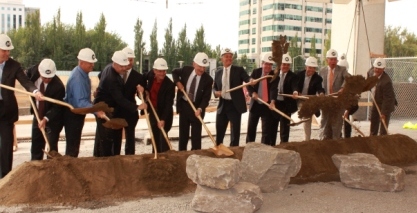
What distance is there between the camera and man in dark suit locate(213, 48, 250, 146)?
780 centimetres

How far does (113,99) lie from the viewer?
22.1ft

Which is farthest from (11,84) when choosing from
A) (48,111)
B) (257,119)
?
(257,119)

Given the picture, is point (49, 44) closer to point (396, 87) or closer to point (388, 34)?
point (396, 87)

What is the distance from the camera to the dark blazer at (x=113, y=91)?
6504 millimetres

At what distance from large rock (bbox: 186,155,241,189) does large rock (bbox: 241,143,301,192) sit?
28.2 inches

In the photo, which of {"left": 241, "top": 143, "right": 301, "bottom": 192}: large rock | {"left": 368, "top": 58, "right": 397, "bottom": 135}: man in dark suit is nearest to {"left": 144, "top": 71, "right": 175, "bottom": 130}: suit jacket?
{"left": 241, "top": 143, "right": 301, "bottom": 192}: large rock

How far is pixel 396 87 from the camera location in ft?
55.5

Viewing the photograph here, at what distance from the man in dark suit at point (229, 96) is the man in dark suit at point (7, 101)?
3.06 meters

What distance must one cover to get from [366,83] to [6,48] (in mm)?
5339

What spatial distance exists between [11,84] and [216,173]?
2.81m

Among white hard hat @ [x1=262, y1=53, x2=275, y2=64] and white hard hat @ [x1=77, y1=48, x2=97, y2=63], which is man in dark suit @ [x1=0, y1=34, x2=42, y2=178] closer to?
white hard hat @ [x1=77, y1=48, x2=97, y2=63]

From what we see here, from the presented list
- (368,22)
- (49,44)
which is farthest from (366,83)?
(49,44)

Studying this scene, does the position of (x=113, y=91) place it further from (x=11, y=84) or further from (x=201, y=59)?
(x=201, y=59)

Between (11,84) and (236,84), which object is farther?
(236,84)
